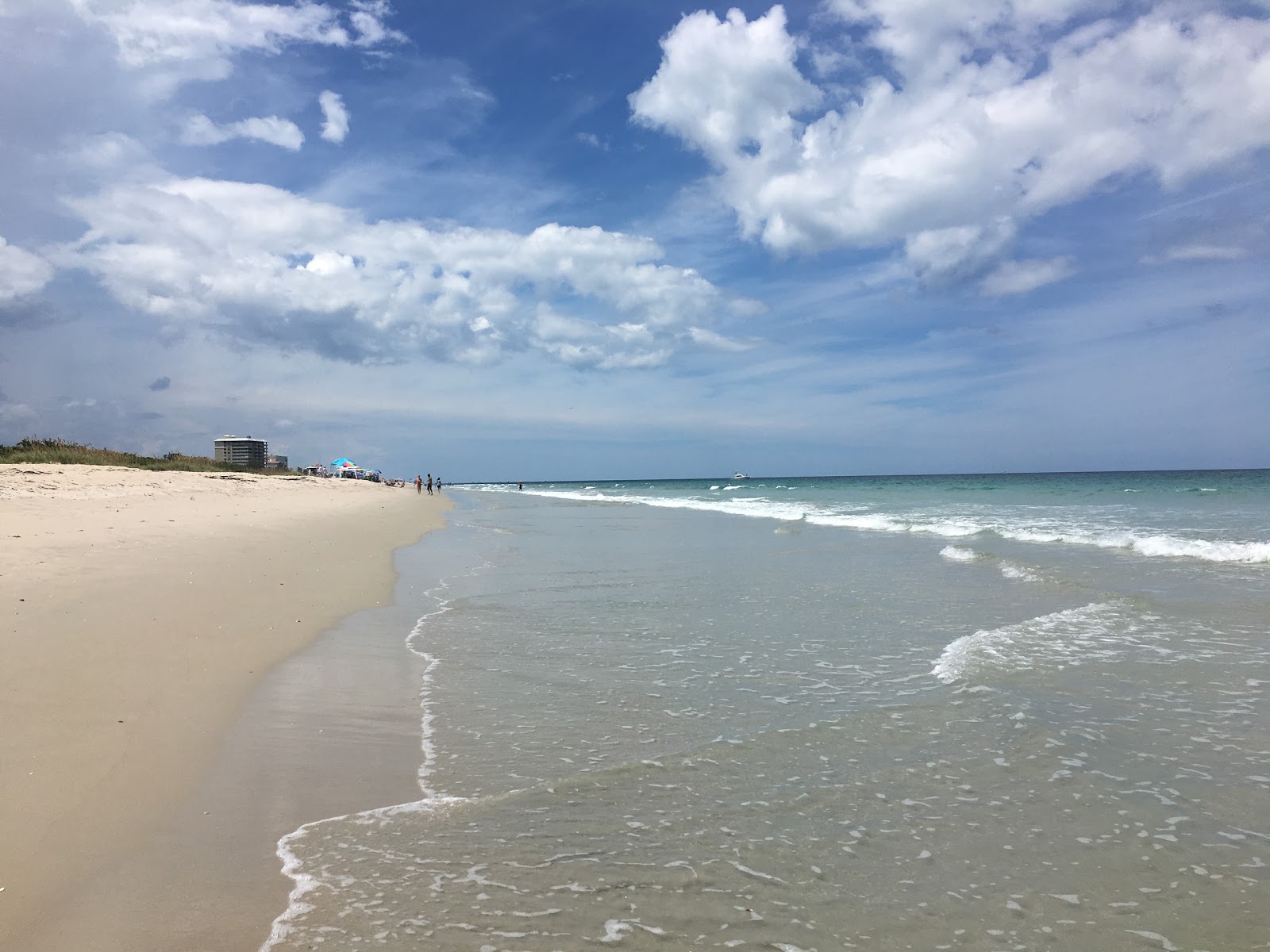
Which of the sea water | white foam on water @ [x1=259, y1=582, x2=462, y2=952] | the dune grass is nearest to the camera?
white foam on water @ [x1=259, y1=582, x2=462, y2=952]

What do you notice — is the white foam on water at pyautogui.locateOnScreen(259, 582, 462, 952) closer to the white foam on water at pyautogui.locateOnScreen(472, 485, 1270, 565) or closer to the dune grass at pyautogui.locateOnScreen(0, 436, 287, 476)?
the white foam on water at pyautogui.locateOnScreen(472, 485, 1270, 565)

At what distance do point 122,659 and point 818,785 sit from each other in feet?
19.4

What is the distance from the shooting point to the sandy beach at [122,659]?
3668 millimetres

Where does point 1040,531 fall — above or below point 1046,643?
above

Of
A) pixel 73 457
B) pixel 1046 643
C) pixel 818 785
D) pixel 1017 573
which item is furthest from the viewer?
pixel 73 457

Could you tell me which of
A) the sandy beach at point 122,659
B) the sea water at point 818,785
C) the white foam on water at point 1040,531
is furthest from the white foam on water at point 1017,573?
the sandy beach at point 122,659

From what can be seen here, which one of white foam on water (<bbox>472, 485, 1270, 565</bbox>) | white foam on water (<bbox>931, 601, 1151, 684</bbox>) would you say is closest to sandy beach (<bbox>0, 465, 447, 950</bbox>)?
white foam on water (<bbox>931, 601, 1151, 684</bbox>)

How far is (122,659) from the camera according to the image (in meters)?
6.38

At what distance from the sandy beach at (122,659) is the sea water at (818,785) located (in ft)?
3.30

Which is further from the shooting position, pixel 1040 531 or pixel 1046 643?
pixel 1040 531

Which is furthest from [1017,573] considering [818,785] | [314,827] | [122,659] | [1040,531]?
[122,659]

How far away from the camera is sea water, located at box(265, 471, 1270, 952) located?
3.26 m

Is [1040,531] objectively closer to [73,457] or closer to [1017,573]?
[1017,573]

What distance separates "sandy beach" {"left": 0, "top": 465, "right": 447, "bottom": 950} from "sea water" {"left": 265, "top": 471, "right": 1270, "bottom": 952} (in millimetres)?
1004
